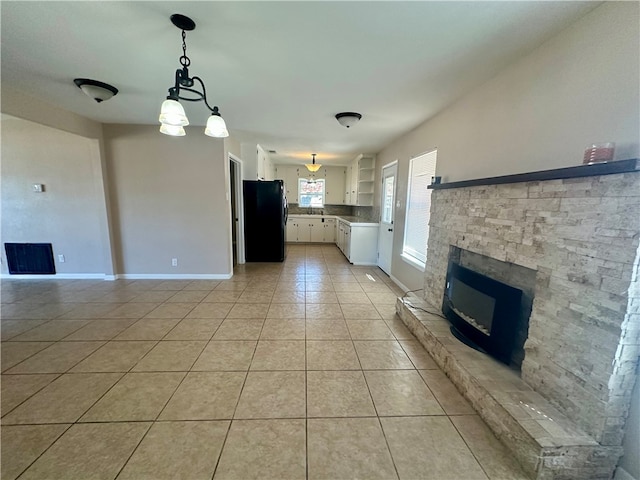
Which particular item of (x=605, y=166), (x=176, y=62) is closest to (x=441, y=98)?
(x=605, y=166)

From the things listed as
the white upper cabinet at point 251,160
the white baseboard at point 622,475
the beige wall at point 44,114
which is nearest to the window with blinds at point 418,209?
the white baseboard at point 622,475

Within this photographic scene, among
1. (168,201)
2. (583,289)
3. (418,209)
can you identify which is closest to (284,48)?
(583,289)

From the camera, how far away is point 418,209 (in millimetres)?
3699

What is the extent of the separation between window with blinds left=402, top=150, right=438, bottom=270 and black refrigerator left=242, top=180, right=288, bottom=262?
2.69 m

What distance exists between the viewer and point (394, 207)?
454 centimetres

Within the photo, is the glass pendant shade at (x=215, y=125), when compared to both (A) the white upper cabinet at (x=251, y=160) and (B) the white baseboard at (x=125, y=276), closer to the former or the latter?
(B) the white baseboard at (x=125, y=276)

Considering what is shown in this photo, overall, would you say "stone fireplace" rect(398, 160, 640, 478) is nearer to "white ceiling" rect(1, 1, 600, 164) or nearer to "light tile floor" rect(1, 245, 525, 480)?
"light tile floor" rect(1, 245, 525, 480)

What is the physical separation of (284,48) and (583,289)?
2.35 metres

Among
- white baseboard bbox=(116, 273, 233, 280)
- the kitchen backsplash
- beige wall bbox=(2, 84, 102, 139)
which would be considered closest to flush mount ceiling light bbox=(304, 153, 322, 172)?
the kitchen backsplash

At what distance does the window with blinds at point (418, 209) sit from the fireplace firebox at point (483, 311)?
106 centimetres

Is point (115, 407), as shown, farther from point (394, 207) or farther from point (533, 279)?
point (394, 207)

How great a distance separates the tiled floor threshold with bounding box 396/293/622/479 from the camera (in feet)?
4.04

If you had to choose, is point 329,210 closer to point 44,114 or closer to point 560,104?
point 44,114

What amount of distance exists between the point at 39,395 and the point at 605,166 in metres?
3.69
